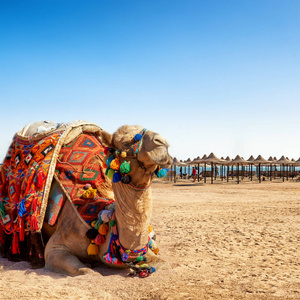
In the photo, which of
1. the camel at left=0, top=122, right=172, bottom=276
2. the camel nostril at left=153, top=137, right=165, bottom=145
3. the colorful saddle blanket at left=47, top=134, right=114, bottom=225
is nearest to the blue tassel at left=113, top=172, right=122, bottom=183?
the camel at left=0, top=122, right=172, bottom=276

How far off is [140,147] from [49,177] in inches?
79.1

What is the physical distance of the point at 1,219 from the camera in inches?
228

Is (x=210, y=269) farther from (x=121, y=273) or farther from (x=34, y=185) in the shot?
(x=34, y=185)

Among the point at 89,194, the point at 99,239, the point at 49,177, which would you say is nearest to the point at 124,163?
the point at 99,239

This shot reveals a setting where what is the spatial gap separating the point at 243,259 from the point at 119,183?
2.71m

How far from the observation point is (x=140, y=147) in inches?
152

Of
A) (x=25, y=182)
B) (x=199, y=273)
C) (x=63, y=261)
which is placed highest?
(x=25, y=182)

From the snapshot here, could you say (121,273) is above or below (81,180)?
below

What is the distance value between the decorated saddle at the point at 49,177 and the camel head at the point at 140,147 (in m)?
1.27

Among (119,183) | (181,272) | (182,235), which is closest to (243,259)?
(181,272)

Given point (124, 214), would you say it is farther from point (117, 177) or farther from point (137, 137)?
point (137, 137)

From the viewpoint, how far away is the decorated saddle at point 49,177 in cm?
510

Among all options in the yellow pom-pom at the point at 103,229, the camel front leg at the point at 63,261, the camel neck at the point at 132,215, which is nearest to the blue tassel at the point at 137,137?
the camel neck at the point at 132,215

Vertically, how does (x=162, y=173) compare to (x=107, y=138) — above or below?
below
